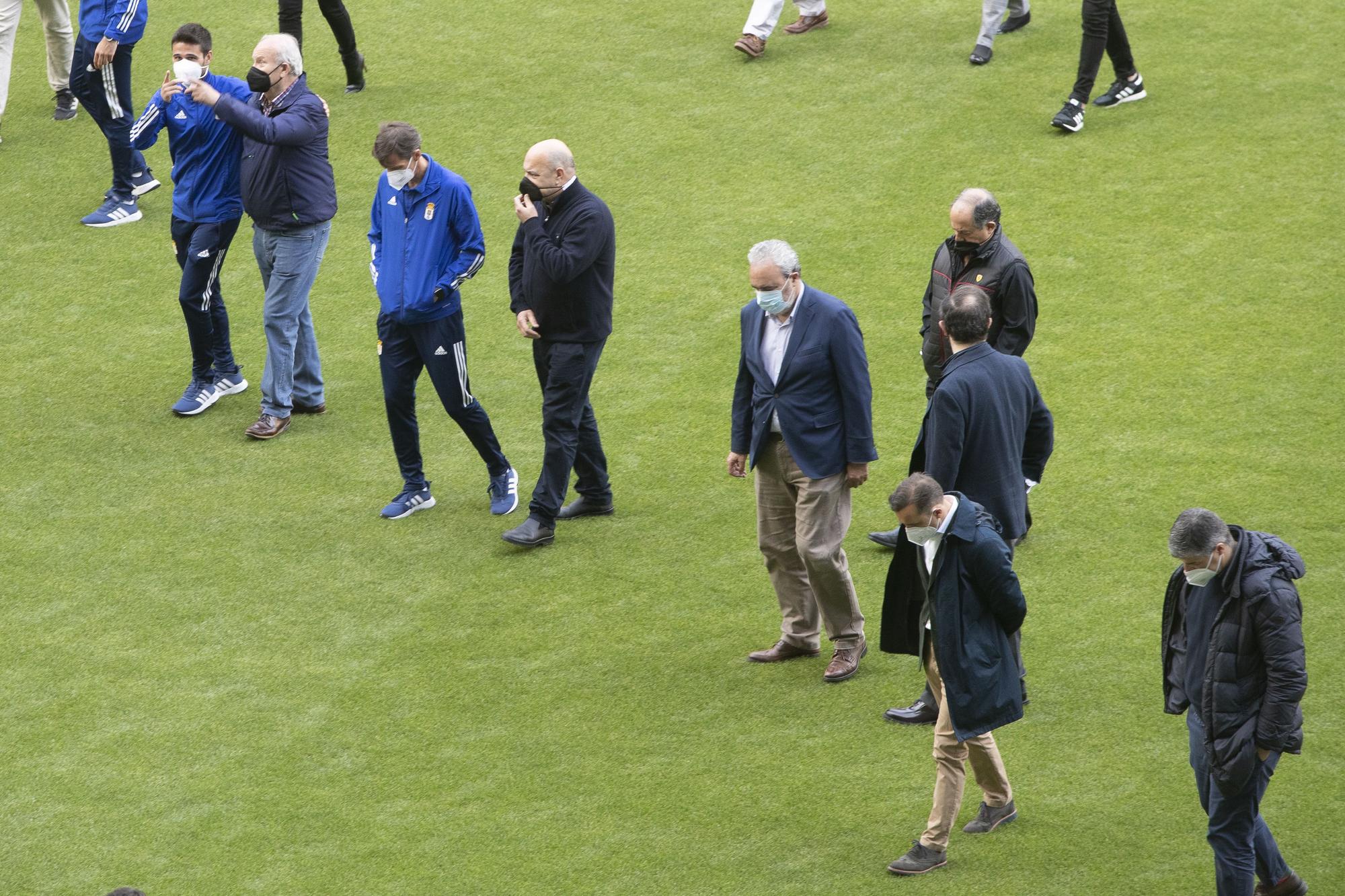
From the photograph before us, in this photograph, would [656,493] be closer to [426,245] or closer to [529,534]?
[529,534]

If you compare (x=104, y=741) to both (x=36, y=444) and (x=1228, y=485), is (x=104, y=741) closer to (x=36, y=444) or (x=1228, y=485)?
(x=36, y=444)

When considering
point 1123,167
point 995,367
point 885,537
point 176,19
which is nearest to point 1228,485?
point 885,537

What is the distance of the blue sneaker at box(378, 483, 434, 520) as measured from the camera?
8.23 m

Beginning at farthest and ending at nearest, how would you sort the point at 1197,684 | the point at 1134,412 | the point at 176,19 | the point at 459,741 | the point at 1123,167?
the point at 176,19, the point at 1123,167, the point at 1134,412, the point at 459,741, the point at 1197,684

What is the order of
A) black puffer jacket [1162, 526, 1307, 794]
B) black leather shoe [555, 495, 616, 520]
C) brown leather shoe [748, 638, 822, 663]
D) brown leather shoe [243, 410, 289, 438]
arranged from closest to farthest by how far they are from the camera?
black puffer jacket [1162, 526, 1307, 794] < brown leather shoe [748, 638, 822, 663] < black leather shoe [555, 495, 616, 520] < brown leather shoe [243, 410, 289, 438]

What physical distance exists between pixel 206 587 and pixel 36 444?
6.57ft

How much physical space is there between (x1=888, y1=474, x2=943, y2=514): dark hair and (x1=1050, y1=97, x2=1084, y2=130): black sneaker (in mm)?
7071

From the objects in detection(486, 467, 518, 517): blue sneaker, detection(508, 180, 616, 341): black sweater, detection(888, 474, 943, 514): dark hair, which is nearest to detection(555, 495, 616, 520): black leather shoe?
detection(486, 467, 518, 517): blue sneaker

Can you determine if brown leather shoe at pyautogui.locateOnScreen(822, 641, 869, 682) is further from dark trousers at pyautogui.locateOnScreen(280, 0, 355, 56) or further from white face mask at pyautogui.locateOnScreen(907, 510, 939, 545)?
dark trousers at pyautogui.locateOnScreen(280, 0, 355, 56)

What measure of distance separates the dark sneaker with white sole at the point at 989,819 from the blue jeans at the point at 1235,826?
85 cm

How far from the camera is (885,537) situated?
773 centimetres

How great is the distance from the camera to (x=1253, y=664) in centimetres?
487

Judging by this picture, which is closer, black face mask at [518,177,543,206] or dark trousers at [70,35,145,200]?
black face mask at [518,177,543,206]

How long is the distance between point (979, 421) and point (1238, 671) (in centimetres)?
139
